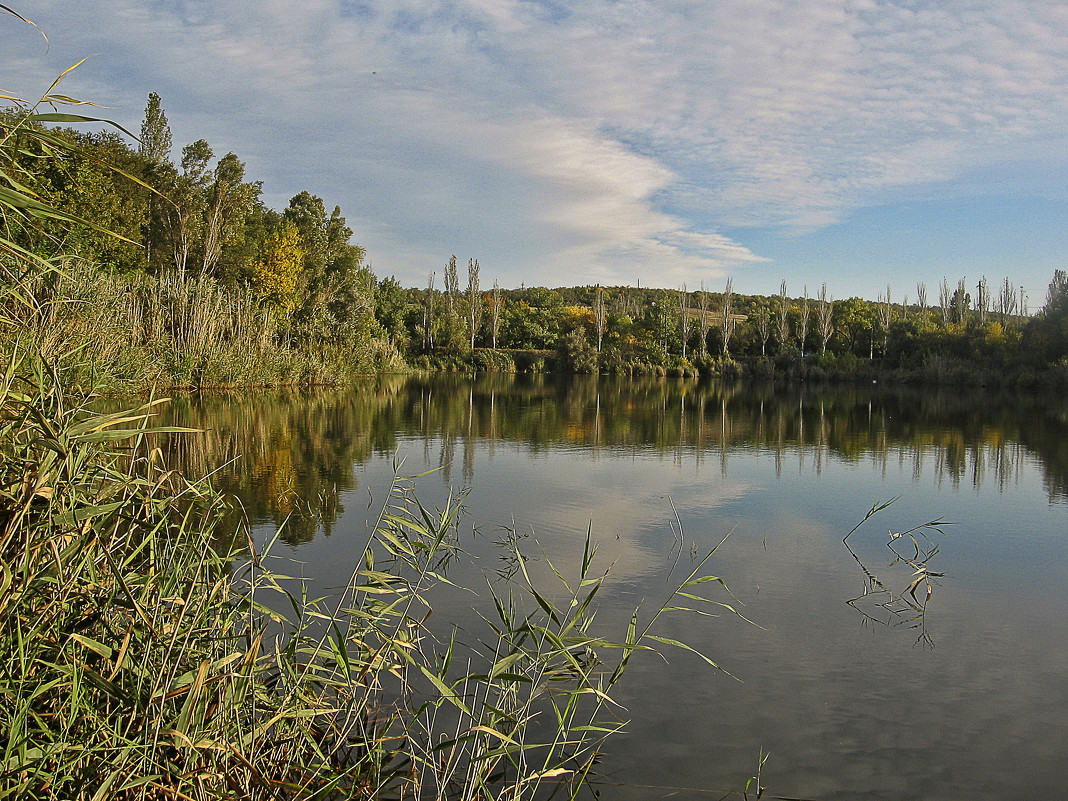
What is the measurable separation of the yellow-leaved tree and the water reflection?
6.22 m

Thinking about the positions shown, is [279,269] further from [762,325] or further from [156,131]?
[762,325]

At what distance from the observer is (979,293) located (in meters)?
44.8

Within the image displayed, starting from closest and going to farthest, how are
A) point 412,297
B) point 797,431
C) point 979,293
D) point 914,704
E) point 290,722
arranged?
point 290,722
point 914,704
point 797,431
point 979,293
point 412,297

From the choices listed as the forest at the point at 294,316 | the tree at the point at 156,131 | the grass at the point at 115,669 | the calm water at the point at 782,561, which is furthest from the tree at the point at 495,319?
the grass at the point at 115,669

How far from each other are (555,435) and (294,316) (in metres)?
20.8

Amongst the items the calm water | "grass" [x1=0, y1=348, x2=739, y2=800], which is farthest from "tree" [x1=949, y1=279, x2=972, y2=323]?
"grass" [x1=0, y1=348, x2=739, y2=800]

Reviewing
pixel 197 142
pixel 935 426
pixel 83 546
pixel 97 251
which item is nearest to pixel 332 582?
pixel 83 546

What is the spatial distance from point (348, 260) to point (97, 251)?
1376 centimetres

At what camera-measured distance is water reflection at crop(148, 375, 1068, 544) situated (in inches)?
356

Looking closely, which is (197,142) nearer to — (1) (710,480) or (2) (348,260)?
(2) (348,260)

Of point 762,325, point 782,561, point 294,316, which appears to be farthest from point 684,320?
point 782,561

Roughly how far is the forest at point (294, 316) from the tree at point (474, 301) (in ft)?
0.47

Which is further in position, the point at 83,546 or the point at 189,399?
the point at 189,399

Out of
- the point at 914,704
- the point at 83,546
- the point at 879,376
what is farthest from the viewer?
the point at 879,376
